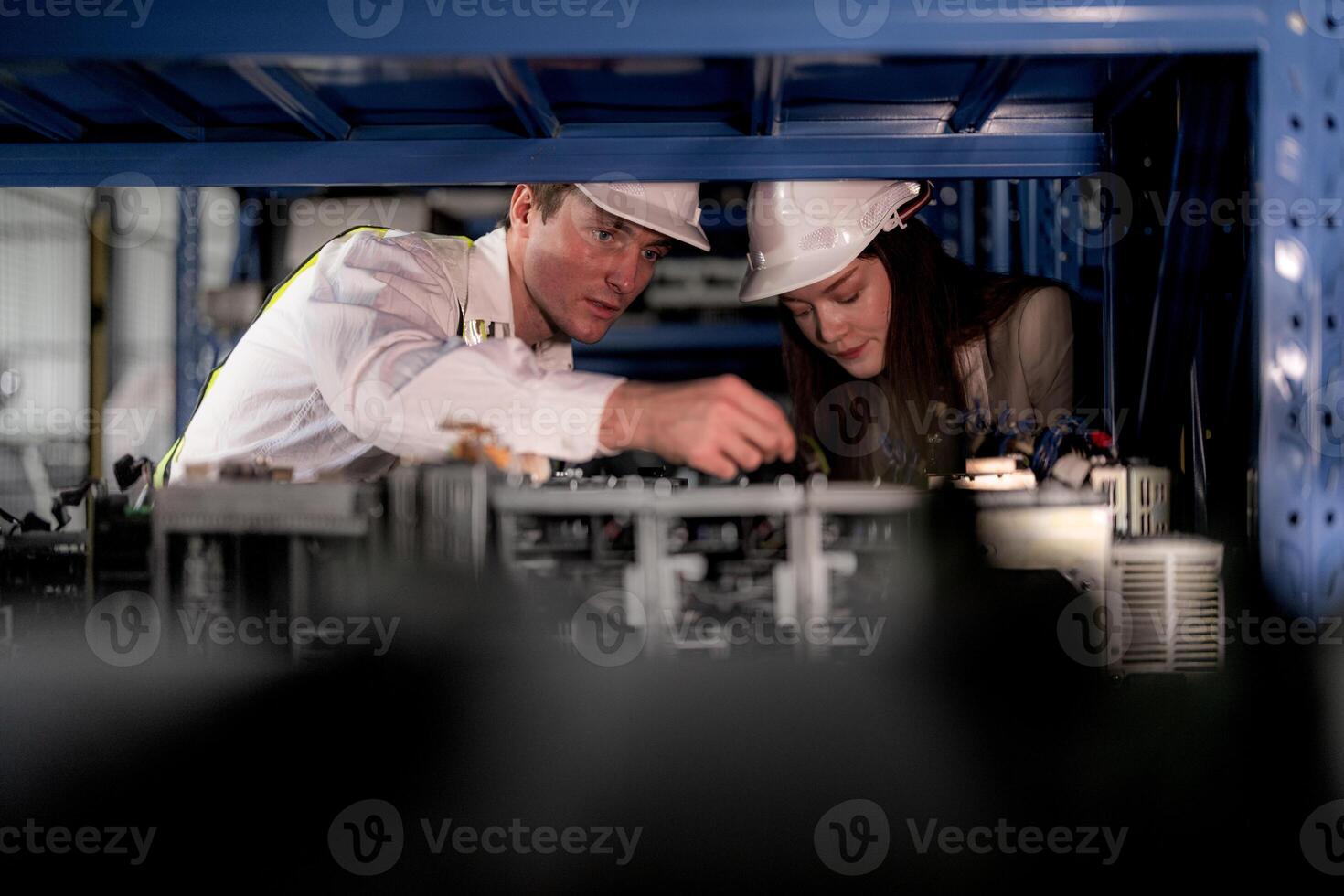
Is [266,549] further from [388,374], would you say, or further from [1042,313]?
[1042,313]

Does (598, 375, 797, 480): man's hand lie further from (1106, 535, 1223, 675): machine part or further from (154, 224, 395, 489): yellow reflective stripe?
(154, 224, 395, 489): yellow reflective stripe

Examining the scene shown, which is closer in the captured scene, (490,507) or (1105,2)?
(1105,2)

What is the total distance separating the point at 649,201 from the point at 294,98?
63cm

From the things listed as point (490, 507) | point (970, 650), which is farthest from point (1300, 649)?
point (490, 507)

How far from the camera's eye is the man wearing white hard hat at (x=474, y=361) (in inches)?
51.9

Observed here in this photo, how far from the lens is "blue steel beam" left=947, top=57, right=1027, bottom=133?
1336 mm

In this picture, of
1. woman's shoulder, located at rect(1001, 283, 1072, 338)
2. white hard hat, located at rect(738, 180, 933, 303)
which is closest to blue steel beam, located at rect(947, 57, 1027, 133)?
white hard hat, located at rect(738, 180, 933, 303)

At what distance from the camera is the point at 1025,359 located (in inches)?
69.7

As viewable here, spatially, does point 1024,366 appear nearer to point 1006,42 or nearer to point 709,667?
point 1006,42

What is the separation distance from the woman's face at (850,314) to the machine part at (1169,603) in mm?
631

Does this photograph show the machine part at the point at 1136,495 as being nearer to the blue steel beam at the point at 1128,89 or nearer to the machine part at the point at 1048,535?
the machine part at the point at 1048,535

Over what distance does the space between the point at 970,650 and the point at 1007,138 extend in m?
0.95

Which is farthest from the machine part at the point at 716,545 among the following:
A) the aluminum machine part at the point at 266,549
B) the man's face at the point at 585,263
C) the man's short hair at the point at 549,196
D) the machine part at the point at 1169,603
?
the man's short hair at the point at 549,196

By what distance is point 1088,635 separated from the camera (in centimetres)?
131
